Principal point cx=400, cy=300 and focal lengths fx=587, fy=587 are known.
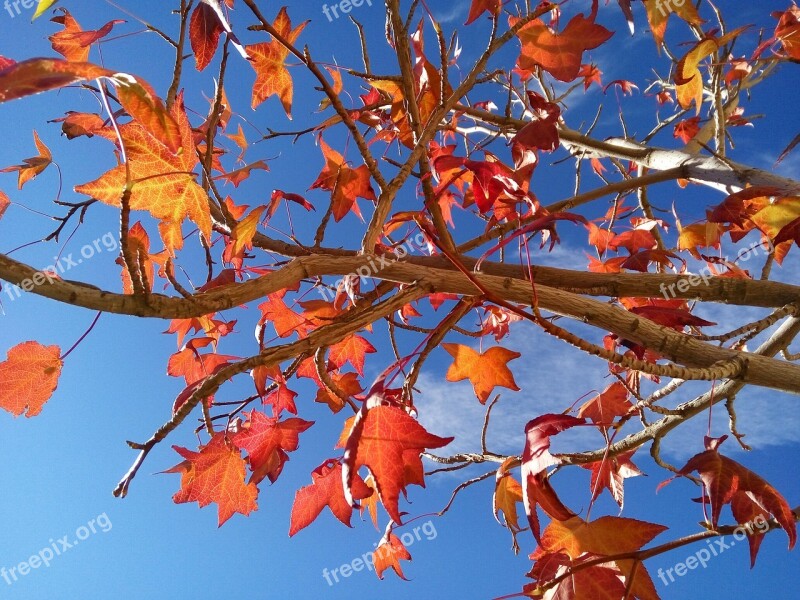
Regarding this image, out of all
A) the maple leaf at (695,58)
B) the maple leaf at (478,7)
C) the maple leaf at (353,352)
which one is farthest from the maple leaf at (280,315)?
the maple leaf at (695,58)

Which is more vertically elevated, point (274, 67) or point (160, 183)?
point (274, 67)

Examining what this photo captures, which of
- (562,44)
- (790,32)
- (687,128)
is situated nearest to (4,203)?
(562,44)

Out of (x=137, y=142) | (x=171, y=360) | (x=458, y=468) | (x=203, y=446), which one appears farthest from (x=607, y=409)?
(x=137, y=142)

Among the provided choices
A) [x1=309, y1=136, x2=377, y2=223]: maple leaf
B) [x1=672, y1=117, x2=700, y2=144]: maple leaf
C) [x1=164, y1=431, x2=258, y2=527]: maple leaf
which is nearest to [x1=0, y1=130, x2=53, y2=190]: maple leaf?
[x1=309, y1=136, x2=377, y2=223]: maple leaf

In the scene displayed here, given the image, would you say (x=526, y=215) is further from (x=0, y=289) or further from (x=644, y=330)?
(x=0, y=289)

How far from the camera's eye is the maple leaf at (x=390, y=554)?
164 centimetres

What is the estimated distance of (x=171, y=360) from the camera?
150 centimetres

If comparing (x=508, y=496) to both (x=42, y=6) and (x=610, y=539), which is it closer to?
(x=610, y=539)

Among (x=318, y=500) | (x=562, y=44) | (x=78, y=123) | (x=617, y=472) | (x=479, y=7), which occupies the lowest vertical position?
(x=617, y=472)

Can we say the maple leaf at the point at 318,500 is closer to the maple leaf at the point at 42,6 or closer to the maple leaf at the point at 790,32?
the maple leaf at the point at 42,6

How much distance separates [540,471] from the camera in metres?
0.80

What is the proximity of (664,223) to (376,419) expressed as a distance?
186 cm

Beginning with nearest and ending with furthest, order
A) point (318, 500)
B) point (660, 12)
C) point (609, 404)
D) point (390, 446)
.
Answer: point (390, 446) < point (318, 500) < point (660, 12) < point (609, 404)

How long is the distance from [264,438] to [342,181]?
592 mm
